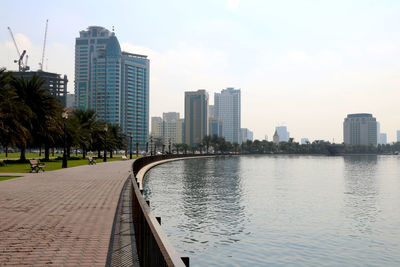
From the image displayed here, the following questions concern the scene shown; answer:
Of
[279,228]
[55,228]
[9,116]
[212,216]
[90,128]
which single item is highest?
[90,128]

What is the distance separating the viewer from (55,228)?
10.7m

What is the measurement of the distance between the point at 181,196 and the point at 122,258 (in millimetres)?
21929

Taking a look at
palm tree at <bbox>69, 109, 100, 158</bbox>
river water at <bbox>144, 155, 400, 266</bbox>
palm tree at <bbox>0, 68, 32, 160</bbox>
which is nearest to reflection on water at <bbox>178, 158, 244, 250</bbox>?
river water at <bbox>144, 155, 400, 266</bbox>

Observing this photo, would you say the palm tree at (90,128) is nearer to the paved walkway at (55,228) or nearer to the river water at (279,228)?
the river water at (279,228)

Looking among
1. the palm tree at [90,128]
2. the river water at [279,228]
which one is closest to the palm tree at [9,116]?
the river water at [279,228]

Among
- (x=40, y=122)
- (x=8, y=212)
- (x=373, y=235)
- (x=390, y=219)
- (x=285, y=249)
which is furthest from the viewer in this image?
(x=40, y=122)

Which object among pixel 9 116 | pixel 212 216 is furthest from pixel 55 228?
pixel 9 116

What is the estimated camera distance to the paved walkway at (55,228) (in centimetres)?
787

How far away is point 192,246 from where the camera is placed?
1523cm

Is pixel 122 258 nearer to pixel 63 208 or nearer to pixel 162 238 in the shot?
pixel 162 238

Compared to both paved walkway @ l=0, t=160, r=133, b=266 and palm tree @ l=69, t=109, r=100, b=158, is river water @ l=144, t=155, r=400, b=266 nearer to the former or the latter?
paved walkway @ l=0, t=160, r=133, b=266

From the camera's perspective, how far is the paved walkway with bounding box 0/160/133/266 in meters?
7.87

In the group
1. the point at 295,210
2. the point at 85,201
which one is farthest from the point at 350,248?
the point at 85,201

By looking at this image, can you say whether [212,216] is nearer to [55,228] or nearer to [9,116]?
[55,228]
